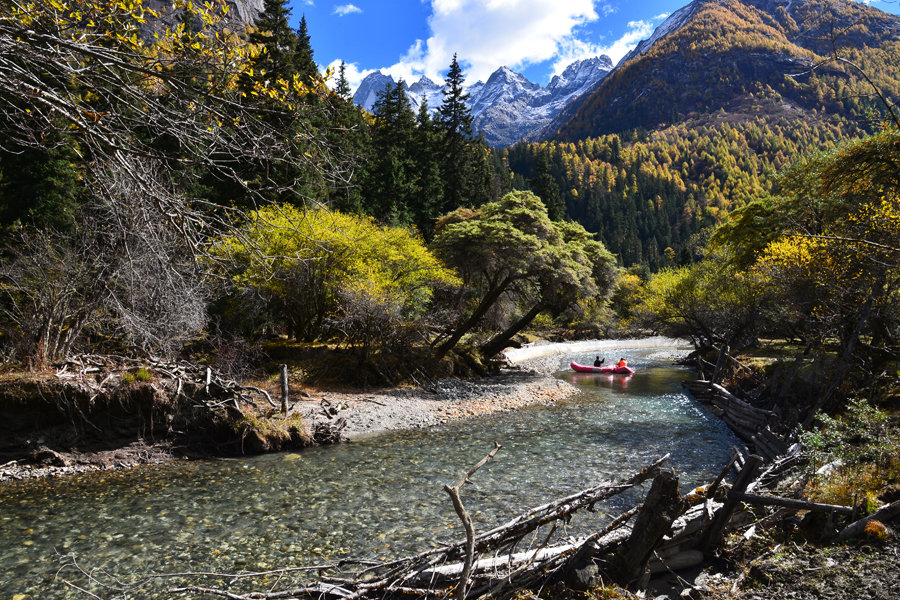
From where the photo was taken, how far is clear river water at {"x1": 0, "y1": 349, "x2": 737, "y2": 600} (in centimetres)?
730

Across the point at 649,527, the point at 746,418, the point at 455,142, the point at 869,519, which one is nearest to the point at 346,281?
the point at 746,418

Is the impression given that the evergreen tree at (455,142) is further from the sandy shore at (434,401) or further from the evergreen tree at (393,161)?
the sandy shore at (434,401)

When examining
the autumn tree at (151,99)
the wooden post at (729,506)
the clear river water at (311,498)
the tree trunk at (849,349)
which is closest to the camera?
the autumn tree at (151,99)

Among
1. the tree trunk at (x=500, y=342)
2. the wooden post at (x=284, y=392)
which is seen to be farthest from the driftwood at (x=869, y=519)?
the tree trunk at (x=500, y=342)

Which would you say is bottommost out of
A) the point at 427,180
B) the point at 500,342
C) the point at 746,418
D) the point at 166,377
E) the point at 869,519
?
the point at 746,418

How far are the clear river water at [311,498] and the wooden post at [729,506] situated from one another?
235cm

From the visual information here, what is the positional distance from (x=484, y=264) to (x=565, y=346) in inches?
998

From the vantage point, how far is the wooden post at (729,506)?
6129mm

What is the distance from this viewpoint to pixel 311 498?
9.65 metres

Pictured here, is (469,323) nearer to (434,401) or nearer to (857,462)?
(434,401)

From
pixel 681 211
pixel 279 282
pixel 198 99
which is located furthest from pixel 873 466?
pixel 681 211

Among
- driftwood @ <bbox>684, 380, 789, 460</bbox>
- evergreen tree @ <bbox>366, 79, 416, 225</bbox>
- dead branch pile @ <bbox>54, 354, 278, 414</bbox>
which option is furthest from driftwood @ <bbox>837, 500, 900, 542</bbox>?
evergreen tree @ <bbox>366, 79, 416, 225</bbox>

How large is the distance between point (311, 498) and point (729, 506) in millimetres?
7576

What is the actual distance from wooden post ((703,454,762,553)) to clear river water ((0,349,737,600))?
7.73 ft
